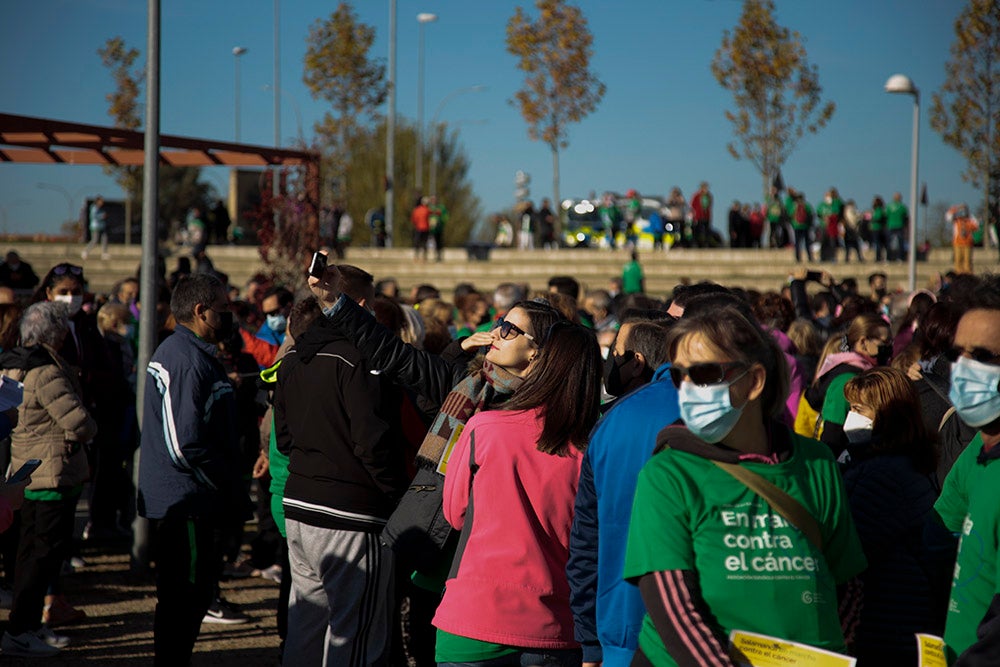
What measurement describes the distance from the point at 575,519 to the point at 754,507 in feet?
2.83

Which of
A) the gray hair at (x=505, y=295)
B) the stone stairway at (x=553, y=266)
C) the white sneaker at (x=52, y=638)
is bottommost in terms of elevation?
the white sneaker at (x=52, y=638)

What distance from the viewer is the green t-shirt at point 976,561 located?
257 cm

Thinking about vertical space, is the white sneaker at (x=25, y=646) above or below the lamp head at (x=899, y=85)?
below

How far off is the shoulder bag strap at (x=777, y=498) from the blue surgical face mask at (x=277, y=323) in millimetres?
6790

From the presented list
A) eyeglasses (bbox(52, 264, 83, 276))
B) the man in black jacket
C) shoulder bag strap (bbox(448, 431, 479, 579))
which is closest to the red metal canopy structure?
eyeglasses (bbox(52, 264, 83, 276))

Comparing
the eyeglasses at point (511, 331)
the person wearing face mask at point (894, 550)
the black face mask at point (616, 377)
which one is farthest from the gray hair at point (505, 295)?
the person wearing face mask at point (894, 550)

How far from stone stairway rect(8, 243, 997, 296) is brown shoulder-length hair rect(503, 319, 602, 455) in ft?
78.3

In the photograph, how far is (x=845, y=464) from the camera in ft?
13.1

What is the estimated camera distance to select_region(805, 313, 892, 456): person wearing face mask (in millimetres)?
5340

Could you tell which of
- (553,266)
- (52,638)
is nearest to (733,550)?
(52,638)

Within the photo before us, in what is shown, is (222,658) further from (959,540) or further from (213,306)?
(959,540)

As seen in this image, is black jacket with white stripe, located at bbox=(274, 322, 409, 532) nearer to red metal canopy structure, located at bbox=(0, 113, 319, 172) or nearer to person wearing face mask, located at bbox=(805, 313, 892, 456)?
person wearing face mask, located at bbox=(805, 313, 892, 456)

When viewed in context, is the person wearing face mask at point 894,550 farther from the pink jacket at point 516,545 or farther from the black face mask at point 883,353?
the black face mask at point 883,353

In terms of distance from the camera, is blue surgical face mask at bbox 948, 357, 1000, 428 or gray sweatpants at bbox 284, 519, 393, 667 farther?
gray sweatpants at bbox 284, 519, 393, 667
